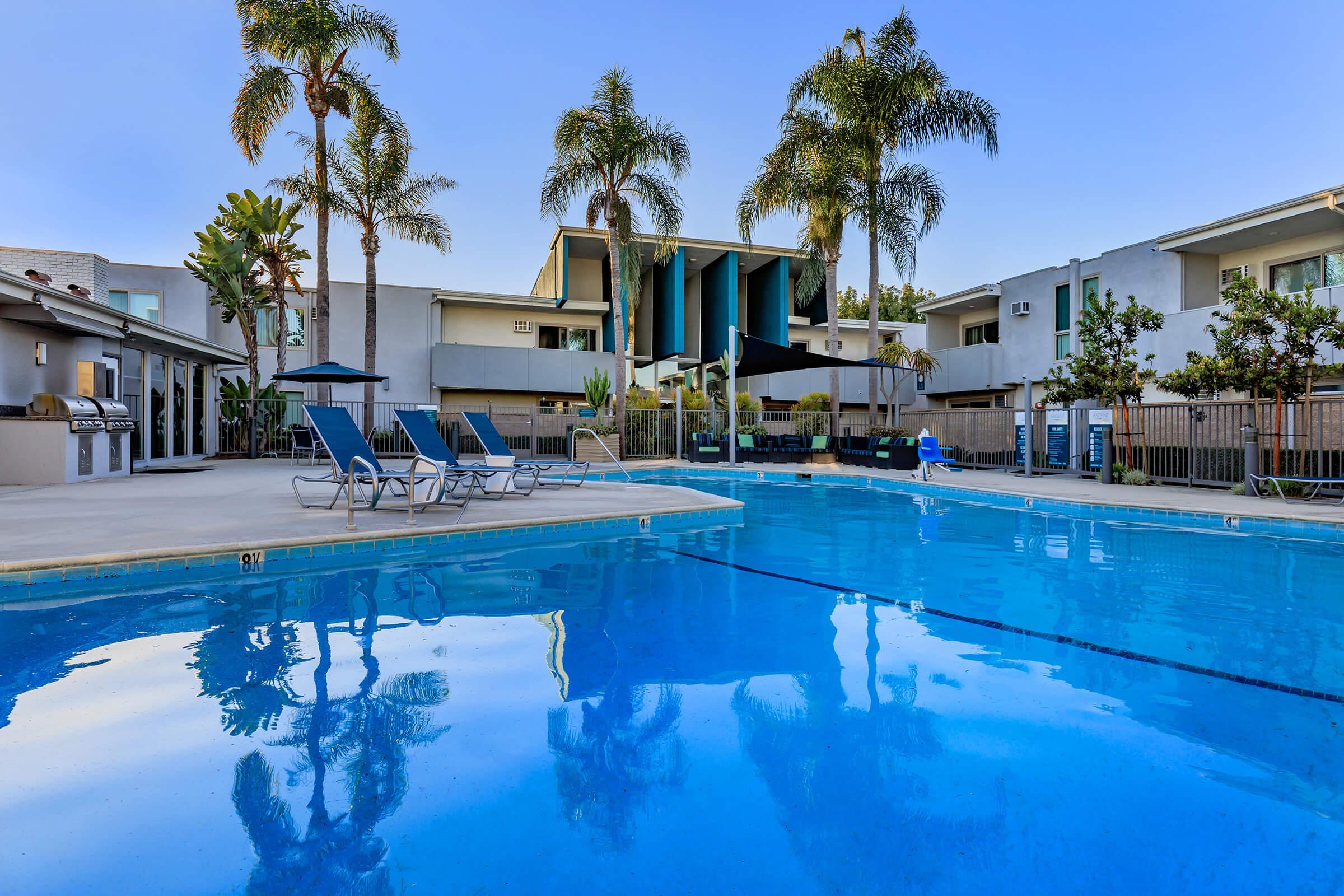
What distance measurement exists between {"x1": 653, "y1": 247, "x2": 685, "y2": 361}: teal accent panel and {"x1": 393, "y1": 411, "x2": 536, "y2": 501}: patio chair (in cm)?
1485

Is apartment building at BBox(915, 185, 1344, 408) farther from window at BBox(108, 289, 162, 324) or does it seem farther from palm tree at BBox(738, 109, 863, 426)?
window at BBox(108, 289, 162, 324)

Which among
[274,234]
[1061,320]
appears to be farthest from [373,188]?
[1061,320]

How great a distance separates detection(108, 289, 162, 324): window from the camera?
21672mm

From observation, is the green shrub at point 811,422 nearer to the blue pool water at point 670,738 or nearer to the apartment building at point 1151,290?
the apartment building at point 1151,290

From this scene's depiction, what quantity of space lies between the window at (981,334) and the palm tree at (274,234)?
22537mm

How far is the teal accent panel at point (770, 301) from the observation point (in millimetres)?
25750

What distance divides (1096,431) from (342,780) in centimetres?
1499

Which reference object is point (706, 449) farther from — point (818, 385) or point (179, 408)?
point (179, 408)

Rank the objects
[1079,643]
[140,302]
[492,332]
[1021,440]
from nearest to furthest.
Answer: [1079,643], [1021,440], [140,302], [492,332]

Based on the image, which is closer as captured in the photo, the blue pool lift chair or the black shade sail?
the blue pool lift chair

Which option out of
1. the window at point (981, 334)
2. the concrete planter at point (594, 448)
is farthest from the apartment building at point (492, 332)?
the concrete planter at point (594, 448)

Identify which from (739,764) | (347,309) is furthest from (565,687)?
(347,309)

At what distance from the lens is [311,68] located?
56.7ft

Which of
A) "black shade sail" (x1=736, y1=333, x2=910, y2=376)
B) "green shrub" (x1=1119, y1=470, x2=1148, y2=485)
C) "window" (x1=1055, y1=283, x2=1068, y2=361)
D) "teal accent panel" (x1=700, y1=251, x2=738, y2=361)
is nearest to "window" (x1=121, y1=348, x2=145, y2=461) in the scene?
"black shade sail" (x1=736, y1=333, x2=910, y2=376)
